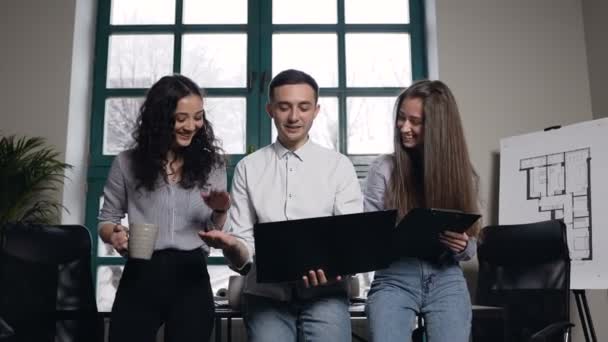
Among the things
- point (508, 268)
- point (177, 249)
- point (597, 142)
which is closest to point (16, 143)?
point (177, 249)

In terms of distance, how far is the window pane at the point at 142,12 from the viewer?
11.5 feet

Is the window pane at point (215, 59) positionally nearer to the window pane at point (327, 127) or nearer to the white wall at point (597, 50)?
the window pane at point (327, 127)

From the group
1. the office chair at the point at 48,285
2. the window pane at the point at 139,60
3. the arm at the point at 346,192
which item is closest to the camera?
the arm at the point at 346,192

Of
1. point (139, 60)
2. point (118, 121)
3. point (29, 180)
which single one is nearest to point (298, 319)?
point (29, 180)

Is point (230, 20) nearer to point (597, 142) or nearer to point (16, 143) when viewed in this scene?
point (16, 143)

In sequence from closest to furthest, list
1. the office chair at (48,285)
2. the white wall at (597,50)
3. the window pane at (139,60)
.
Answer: the office chair at (48,285)
the white wall at (597,50)
the window pane at (139,60)

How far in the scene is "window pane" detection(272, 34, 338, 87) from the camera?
3.44 m

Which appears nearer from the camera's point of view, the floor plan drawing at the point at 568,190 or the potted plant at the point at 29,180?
the floor plan drawing at the point at 568,190

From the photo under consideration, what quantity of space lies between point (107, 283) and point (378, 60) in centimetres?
205

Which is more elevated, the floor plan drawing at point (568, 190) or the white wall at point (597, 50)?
the white wall at point (597, 50)

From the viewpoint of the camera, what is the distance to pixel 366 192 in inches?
75.7

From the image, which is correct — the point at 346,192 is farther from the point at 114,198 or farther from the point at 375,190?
the point at 114,198

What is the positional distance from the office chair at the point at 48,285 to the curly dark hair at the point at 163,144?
604 millimetres

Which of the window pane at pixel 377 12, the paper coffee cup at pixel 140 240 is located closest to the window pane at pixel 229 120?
the window pane at pixel 377 12
